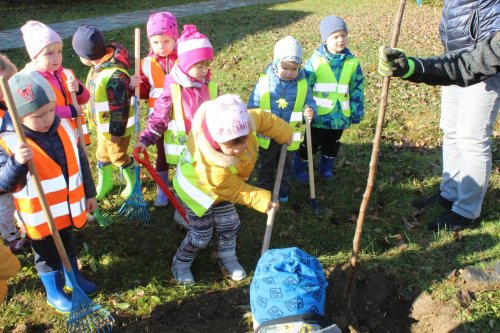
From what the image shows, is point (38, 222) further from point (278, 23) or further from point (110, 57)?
point (278, 23)

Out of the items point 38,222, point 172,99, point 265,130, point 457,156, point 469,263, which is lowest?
point 469,263

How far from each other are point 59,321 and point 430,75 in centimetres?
339

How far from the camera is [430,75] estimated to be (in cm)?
325

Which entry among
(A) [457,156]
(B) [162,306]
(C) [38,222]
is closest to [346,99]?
(A) [457,156]

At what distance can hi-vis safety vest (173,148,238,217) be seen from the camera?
11.7ft

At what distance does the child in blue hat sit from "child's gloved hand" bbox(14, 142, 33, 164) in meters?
1.57

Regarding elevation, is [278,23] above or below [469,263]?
above

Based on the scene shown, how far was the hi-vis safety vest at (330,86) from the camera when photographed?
16.2 ft

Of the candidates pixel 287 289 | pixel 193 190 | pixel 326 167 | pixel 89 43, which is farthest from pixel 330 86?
pixel 287 289

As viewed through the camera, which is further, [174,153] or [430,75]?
[174,153]

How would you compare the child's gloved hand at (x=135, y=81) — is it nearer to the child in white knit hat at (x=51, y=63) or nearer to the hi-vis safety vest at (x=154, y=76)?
the hi-vis safety vest at (x=154, y=76)

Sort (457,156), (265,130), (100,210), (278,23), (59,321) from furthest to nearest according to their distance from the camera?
1. (278,23)
2. (100,210)
3. (457,156)
4. (265,130)
5. (59,321)

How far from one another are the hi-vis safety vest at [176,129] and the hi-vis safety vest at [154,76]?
444 millimetres

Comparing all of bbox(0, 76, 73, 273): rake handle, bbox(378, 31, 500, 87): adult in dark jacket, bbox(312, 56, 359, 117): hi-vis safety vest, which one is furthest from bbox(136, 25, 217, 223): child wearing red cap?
bbox(378, 31, 500, 87): adult in dark jacket
